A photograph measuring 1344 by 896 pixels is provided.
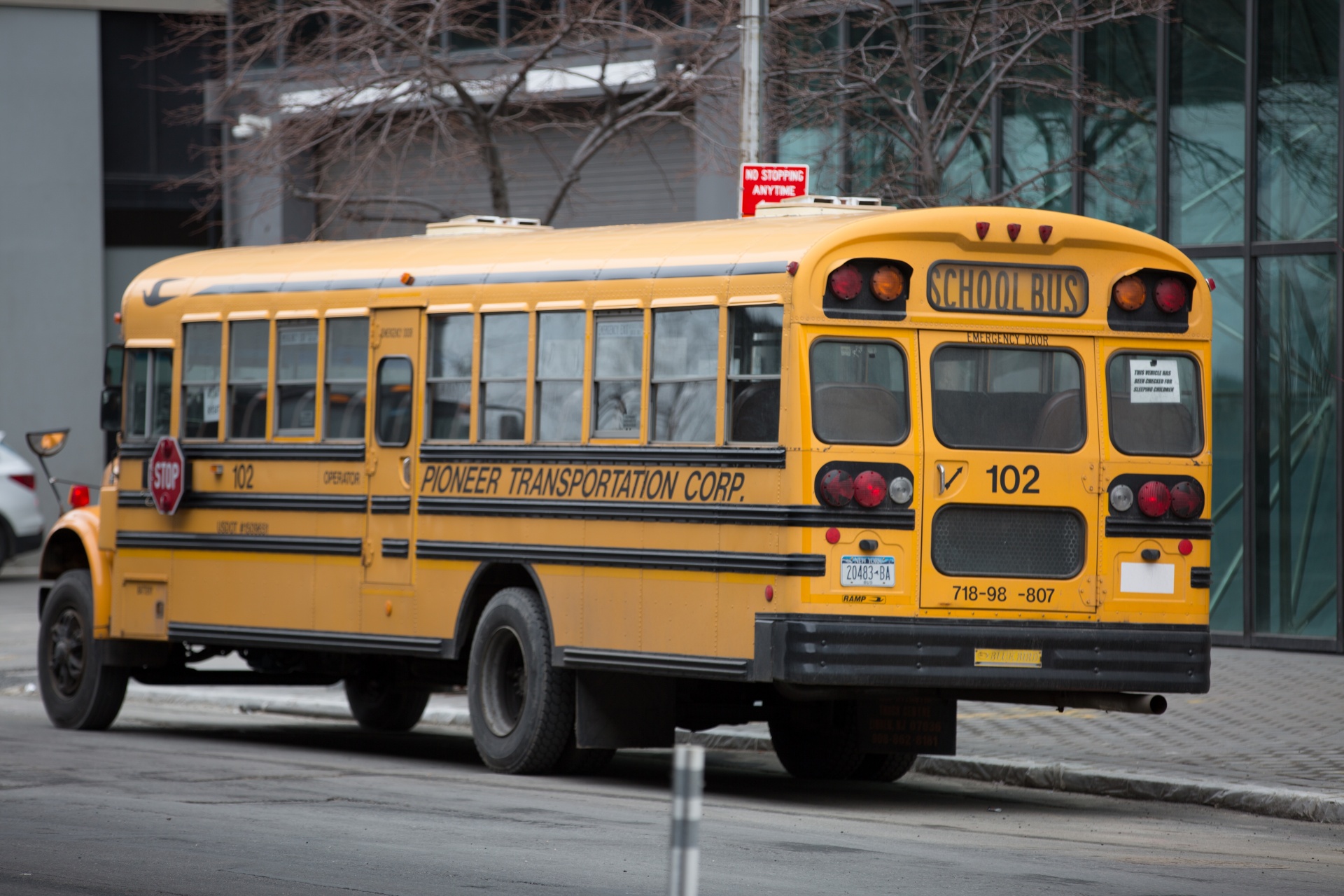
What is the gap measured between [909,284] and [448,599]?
340 centimetres

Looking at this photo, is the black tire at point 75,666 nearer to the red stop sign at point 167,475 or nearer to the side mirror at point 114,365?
the red stop sign at point 167,475

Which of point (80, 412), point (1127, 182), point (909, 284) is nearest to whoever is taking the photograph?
point (909, 284)

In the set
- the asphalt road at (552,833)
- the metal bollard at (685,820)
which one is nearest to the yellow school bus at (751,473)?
the asphalt road at (552,833)

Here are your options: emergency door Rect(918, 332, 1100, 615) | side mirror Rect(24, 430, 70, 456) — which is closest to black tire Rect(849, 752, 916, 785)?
emergency door Rect(918, 332, 1100, 615)

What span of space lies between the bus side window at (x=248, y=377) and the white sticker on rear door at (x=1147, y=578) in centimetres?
547

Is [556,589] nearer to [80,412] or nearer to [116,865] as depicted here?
[116,865]

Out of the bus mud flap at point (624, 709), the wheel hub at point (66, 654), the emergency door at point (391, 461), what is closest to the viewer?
the bus mud flap at point (624, 709)

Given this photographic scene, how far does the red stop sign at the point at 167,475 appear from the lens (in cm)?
1377

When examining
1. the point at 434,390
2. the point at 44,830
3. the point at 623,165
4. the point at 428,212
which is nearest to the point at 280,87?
the point at 428,212

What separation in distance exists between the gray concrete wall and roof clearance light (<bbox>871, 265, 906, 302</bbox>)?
24374 millimetres

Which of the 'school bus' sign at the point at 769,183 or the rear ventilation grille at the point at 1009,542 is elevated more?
the 'school bus' sign at the point at 769,183

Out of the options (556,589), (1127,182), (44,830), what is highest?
(1127,182)

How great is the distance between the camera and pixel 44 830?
916 centimetres

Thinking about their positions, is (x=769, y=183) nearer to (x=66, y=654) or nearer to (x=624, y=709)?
(x=624, y=709)
